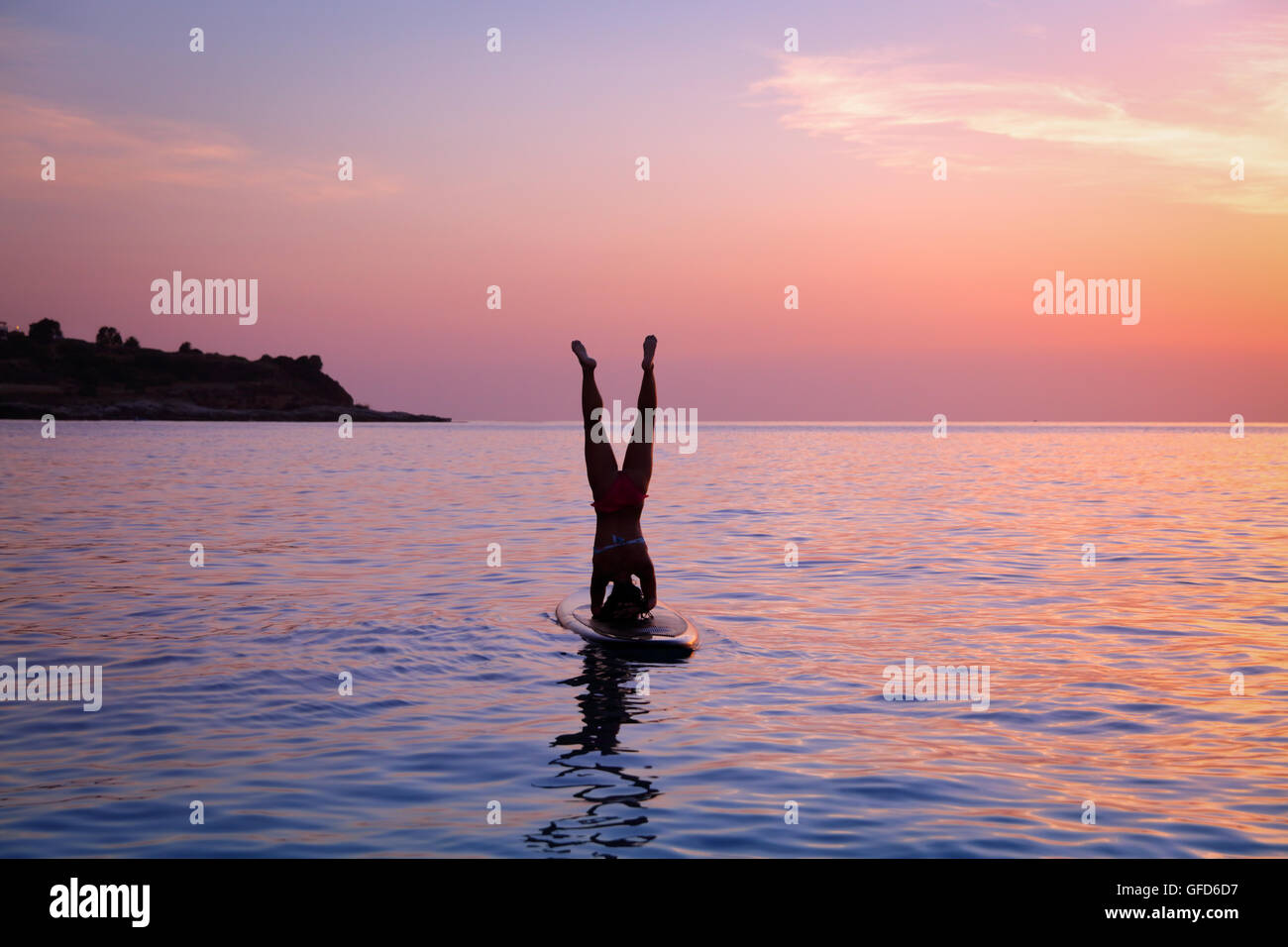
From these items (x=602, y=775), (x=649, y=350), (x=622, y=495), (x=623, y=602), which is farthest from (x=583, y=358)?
(x=602, y=775)

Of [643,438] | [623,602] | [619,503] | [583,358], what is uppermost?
[583,358]

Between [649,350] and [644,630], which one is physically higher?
[649,350]

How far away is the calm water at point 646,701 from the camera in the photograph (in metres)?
8.62

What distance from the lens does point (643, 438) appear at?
53.6 feet

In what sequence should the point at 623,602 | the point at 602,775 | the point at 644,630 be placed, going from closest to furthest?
the point at 602,775 → the point at 644,630 → the point at 623,602

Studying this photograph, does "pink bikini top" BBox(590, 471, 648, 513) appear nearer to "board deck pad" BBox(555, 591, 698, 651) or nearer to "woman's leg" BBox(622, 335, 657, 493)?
"woman's leg" BBox(622, 335, 657, 493)

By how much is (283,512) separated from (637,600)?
24.5 metres

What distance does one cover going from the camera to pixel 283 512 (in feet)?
123

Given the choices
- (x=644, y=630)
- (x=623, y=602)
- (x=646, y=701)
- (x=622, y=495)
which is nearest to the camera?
(x=646, y=701)

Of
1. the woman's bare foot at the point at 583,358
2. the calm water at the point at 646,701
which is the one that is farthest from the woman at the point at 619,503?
the calm water at the point at 646,701

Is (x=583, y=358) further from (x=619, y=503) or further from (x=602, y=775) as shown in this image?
(x=602, y=775)

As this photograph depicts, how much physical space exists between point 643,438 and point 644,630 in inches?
120

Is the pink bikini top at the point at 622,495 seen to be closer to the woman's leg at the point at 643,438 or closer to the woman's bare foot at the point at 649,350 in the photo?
the woman's leg at the point at 643,438
